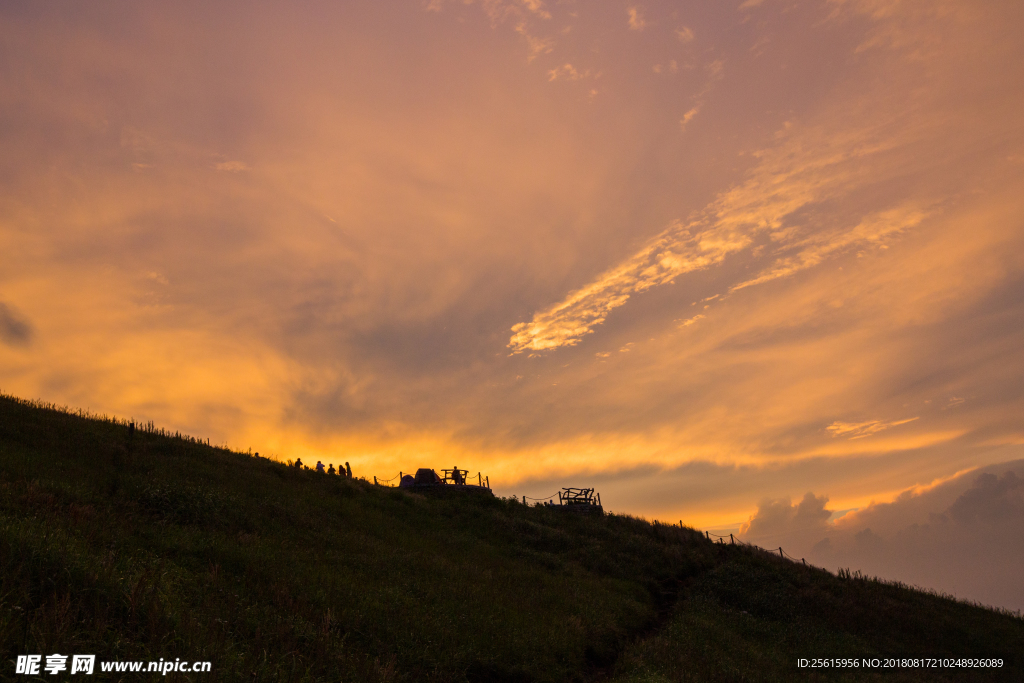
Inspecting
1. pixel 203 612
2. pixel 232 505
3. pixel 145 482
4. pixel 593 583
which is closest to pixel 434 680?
pixel 203 612

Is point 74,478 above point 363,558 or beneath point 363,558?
above

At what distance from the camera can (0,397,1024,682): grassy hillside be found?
28.5 feet

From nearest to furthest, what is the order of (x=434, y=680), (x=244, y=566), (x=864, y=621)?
(x=434, y=680), (x=244, y=566), (x=864, y=621)

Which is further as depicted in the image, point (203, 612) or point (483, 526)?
point (483, 526)

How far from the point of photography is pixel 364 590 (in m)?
16.8

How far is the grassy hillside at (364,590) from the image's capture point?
28.5 feet

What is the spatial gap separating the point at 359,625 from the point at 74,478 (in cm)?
1261

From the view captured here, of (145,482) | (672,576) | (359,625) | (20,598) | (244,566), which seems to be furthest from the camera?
(672,576)

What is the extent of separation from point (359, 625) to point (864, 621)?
99.5 ft

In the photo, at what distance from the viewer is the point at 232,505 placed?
72.8 feet

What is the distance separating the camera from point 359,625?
1398 cm

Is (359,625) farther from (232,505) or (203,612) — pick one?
(232,505)

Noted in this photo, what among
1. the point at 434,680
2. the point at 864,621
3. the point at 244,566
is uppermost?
the point at 244,566

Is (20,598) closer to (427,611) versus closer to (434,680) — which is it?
(434,680)
